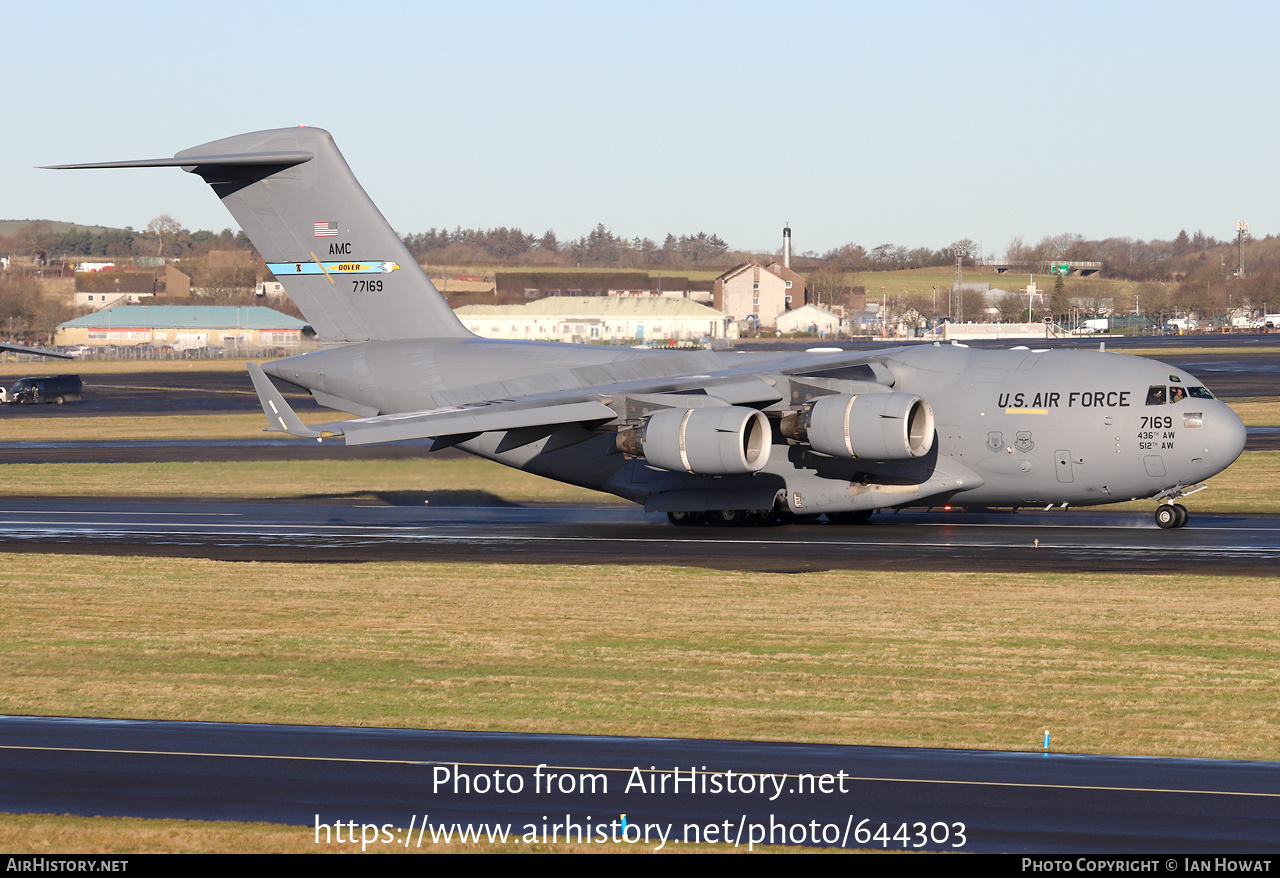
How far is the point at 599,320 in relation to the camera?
4663 inches

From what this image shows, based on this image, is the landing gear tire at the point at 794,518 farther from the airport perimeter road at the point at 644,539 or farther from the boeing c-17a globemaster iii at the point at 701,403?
the airport perimeter road at the point at 644,539

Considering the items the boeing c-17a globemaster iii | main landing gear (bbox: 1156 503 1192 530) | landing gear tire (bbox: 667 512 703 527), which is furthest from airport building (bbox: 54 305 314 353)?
main landing gear (bbox: 1156 503 1192 530)

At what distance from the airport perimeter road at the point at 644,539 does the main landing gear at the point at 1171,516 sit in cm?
24

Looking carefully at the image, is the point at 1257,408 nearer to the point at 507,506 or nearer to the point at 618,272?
the point at 507,506

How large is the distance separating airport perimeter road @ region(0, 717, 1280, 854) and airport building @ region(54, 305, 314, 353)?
11192 cm

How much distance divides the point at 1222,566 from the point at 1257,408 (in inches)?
1148

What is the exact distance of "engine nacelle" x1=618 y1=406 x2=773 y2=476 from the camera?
72.6 ft

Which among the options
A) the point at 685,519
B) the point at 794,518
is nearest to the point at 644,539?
the point at 685,519

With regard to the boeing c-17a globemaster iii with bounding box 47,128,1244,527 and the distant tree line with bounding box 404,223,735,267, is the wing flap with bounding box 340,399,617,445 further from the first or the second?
the distant tree line with bounding box 404,223,735,267

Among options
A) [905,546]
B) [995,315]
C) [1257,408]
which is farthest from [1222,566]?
[995,315]

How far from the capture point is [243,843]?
8125mm

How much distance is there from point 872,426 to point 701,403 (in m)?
2.81

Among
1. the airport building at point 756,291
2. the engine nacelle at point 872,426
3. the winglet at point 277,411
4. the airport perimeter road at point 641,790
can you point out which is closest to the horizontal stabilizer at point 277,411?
the winglet at point 277,411

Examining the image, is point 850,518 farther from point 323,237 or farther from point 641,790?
point 641,790
